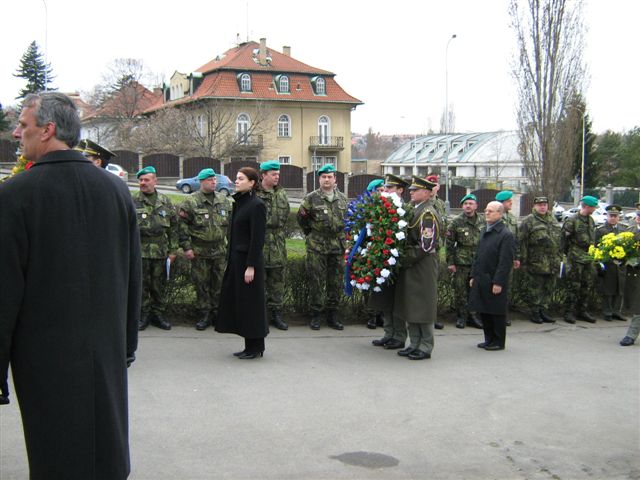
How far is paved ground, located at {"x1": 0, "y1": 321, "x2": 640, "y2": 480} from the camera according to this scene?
512 centimetres

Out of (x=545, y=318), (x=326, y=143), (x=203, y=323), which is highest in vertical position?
(x=326, y=143)

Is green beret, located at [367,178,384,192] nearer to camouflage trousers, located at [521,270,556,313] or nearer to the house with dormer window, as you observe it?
camouflage trousers, located at [521,270,556,313]

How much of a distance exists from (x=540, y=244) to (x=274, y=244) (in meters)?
4.29

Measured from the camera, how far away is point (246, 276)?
769cm

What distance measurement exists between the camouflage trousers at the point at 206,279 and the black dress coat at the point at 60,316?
606 cm

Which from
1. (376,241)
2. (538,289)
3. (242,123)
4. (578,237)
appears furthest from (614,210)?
(242,123)

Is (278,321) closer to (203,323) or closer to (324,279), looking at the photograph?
(324,279)

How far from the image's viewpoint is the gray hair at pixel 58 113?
→ 3.28 meters

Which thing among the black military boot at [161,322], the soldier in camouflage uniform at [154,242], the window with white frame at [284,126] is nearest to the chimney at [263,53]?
the window with white frame at [284,126]

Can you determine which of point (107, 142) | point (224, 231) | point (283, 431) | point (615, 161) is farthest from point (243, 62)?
point (283, 431)

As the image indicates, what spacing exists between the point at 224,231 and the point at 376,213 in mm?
2134

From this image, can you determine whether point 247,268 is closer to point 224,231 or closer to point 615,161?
point 224,231

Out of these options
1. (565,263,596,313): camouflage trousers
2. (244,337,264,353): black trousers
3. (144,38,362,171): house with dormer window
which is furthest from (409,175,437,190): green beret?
(144,38,362,171): house with dormer window

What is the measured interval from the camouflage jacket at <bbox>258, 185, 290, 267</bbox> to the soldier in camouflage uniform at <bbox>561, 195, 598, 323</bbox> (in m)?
4.82
